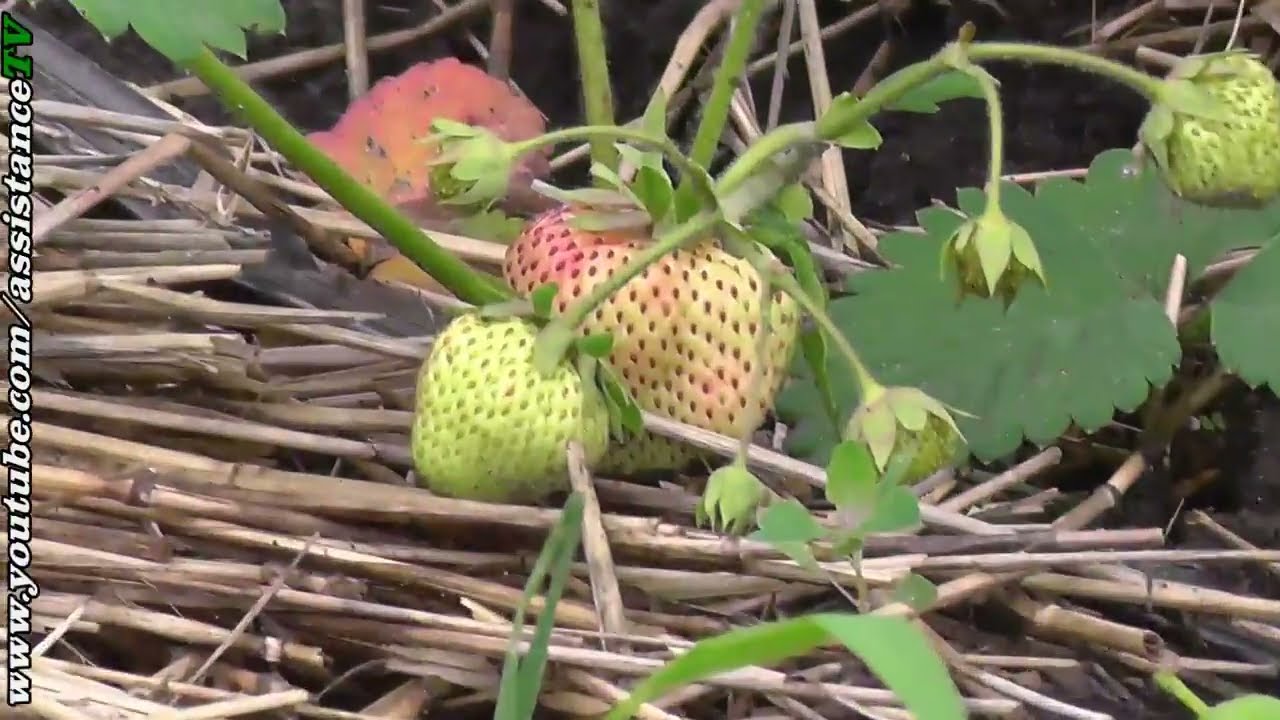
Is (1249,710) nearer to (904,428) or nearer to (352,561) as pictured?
(904,428)

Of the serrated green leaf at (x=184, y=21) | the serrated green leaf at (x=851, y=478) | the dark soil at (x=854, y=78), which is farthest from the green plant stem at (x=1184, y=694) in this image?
the dark soil at (x=854, y=78)

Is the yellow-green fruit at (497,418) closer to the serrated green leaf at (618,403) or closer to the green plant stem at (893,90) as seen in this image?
the serrated green leaf at (618,403)

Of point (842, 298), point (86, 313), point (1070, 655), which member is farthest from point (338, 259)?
point (1070, 655)

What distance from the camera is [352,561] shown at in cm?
59

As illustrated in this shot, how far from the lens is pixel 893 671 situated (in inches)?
15.5

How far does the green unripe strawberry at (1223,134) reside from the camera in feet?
2.10

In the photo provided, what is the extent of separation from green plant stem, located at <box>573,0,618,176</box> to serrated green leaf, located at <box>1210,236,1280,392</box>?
37 centimetres

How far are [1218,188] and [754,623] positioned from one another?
31 centimetres

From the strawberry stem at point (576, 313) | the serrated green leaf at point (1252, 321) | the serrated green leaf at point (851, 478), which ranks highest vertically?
the strawberry stem at point (576, 313)

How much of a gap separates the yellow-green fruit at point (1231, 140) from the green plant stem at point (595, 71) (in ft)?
1.06

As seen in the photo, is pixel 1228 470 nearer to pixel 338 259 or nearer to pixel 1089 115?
pixel 1089 115

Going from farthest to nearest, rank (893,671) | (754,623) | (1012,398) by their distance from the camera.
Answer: (1012,398), (754,623), (893,671)

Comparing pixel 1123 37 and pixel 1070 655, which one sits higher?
pixel 1123 37

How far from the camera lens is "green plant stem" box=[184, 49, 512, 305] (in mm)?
666
